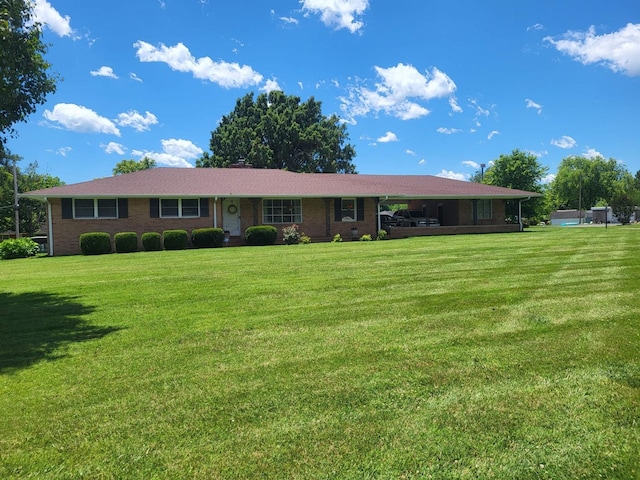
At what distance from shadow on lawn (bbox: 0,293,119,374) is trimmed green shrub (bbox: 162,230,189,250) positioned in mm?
10767

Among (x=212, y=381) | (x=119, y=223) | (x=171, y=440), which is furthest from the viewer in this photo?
(x=119, y=223)

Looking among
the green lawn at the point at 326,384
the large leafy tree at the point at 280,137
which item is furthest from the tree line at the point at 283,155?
the green lawn at the point at 326,384

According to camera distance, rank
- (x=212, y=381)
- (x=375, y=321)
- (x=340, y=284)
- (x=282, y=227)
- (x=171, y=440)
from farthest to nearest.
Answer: (x=282, y=227) < (x=340, y=284) < (x=375, y=321) < (x=212, y=381) < (x=171, y=440)

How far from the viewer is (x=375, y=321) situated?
5629mm

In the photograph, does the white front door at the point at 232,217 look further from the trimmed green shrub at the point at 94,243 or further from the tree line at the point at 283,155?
the tree line at the point at 283,155

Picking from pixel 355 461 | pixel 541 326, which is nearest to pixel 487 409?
pixel 355 461

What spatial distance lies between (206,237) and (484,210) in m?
18.4

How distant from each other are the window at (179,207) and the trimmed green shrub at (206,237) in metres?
1.40

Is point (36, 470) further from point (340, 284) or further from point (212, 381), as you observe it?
point (340, 284)

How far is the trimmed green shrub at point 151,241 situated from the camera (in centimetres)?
1839

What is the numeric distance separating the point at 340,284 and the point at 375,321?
111 inches

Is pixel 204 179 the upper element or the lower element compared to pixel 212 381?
upper

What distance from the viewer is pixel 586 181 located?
75.9 metres

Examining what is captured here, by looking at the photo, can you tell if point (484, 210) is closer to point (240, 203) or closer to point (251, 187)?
point (251, 187)
